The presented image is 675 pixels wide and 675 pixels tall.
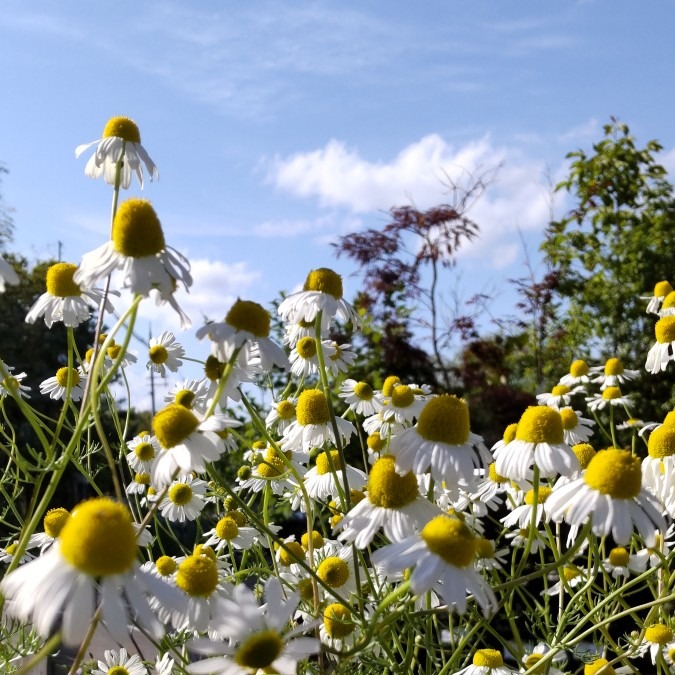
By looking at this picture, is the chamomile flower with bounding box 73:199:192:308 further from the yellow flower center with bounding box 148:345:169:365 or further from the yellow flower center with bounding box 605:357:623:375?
the yellow flower center with bounding box 605:357:623:375

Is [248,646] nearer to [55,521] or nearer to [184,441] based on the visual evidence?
[184,441]

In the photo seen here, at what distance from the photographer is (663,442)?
227 cm

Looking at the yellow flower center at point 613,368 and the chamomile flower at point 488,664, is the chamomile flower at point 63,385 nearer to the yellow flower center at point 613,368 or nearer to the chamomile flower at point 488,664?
the chamomile flower at point 488,664

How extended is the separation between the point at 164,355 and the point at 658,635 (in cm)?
175

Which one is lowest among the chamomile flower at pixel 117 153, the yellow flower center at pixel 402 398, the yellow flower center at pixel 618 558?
the yellow flower center at pixel 618 558

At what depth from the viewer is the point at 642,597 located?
493 centimetres

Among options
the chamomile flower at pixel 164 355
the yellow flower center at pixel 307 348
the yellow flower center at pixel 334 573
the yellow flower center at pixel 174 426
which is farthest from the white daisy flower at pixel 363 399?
the yellow flower center at pixel 174 426

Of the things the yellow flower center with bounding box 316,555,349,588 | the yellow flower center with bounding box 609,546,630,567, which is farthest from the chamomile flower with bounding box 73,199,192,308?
the yellow flower center with bounding box 609,546,630,567

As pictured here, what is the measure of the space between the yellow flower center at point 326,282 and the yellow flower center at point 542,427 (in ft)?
1.65

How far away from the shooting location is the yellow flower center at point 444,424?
5.16 feet

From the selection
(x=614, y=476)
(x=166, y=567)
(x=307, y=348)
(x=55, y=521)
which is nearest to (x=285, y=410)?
(x=307, y=348)

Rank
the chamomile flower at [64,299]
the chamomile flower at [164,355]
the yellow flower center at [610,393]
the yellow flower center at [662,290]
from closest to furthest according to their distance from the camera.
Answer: the chamomile flower at [64,299], the chamomile flower at [164,355], the yellow flower center at [662,290], the yellow flower center at [610,393]

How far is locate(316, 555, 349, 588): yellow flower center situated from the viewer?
2008mm

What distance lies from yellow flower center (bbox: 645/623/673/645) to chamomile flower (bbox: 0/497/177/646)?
1777 mm
